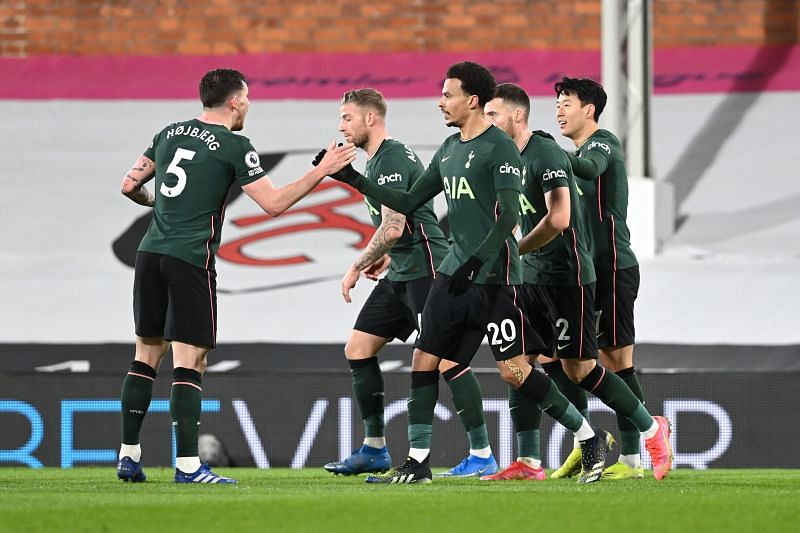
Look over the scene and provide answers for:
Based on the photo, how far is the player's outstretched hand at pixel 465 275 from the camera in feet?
19.3

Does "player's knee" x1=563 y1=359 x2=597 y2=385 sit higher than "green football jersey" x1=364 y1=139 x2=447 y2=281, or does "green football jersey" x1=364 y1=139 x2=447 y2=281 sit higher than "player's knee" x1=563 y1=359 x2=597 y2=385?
"green football jersey" x1=364 y1=139 x2=447 y2=281

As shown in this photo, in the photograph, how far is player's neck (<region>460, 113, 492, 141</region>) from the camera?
618 cm

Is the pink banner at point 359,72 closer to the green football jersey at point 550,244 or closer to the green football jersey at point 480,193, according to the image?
the green football jersey at point 550,244

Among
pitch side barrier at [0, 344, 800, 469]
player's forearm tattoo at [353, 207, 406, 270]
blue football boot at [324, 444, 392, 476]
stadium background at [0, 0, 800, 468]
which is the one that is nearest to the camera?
player's forearm tattoo at [353, 207, 406, 270]

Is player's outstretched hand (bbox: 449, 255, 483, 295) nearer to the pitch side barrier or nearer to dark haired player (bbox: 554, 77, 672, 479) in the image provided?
dark haired player (bbox: 554, 77, 672, 479)

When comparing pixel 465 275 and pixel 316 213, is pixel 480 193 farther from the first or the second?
pixel 316 213

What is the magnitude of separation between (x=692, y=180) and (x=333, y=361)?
13.0 feet

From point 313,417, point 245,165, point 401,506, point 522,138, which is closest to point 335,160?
point 245,165

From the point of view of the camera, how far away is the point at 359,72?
12.6 metres

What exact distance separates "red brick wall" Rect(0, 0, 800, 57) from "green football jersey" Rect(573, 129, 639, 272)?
19.8 feet

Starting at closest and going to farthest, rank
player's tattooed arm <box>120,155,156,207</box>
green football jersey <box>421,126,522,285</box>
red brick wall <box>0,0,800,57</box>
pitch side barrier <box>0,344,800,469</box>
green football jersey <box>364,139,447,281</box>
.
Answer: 1. green football jersey <box>421,126,522,285</box>
2. player's tattooed arm <box>120,155,156,207</box>
3. green football jersey <box>364,139,447,281</box>
4. pitch side barrier <box>0,344,800,469</box>
5. red brick wall <box>0,0,800,57</box>

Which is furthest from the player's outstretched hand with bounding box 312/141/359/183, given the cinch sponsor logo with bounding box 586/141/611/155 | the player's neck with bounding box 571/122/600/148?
the player's neck with bounding box 571/122/600/148

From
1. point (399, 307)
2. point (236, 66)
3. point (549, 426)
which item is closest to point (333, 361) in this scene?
point (549, 426)

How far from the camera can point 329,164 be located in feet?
20.0
